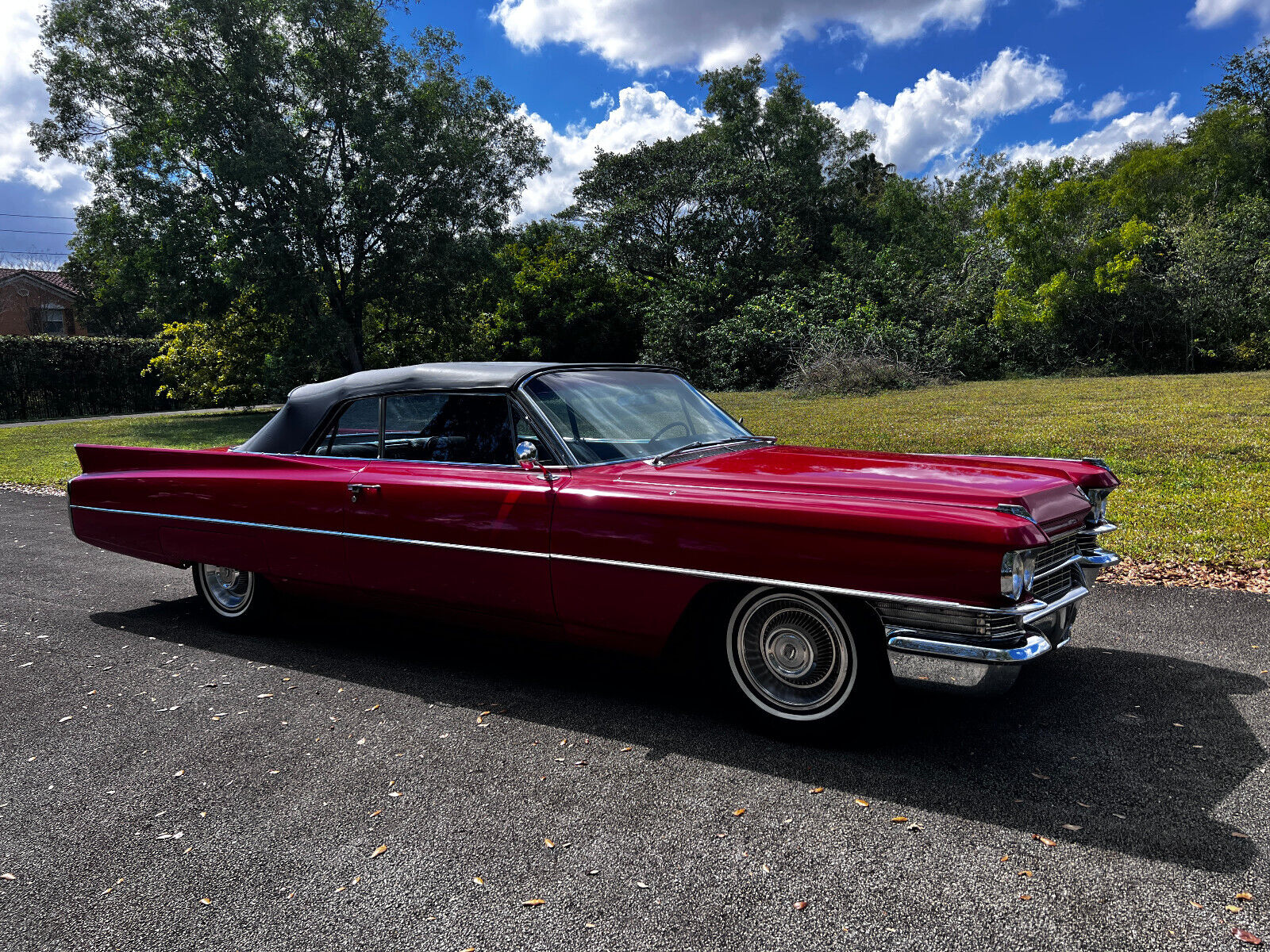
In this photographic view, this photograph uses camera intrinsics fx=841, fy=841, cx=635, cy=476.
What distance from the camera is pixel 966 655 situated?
272 cm

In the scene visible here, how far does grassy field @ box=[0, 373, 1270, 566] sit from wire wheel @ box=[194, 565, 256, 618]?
18.7ft

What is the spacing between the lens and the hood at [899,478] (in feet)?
9.93

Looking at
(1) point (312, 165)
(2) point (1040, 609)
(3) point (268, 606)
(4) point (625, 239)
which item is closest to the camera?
(2) point (1040, 609)

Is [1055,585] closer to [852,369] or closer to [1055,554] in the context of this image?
[1055,554]

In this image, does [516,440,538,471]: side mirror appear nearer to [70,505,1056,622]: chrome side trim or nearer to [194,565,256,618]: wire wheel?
[70,505,1056,622]: chrome side trim

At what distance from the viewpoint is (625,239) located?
32.1m

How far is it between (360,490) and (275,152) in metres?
17.9

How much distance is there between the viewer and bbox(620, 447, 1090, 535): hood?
119 inches

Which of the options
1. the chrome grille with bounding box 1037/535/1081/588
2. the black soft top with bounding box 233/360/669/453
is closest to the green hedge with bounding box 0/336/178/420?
the black soft top with bounding box 233/360/669/453

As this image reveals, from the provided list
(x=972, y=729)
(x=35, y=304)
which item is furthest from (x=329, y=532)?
(x=35, y=304)

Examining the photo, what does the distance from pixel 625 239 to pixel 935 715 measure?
30394 millimetres

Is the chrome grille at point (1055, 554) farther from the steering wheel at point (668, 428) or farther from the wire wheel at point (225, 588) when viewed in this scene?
the wire wheel at point (225, 588)

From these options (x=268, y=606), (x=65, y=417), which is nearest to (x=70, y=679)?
(x=268, y=606)

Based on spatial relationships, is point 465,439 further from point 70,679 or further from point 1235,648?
Result: point 1235,648
